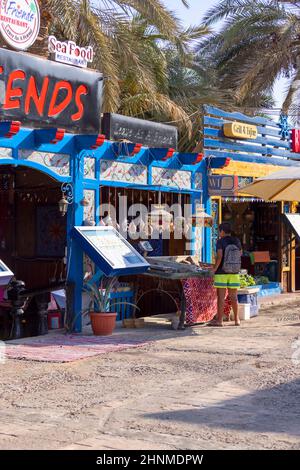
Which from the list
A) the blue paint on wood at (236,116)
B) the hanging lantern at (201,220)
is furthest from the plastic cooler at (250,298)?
the blue paint on wood at (236,116)

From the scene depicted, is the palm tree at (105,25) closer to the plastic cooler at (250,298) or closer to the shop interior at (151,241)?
the shop interior at (151,241)

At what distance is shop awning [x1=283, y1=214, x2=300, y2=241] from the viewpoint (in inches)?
713

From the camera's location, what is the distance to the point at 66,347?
33.9 ft

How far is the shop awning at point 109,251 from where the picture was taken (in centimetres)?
1099

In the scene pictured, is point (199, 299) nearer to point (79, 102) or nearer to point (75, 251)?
point (75, 251)

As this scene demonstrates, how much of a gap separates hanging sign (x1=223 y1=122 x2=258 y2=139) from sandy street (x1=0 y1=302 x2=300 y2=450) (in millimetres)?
6353

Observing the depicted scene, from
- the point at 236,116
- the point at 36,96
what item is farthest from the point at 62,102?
the point at 236,116

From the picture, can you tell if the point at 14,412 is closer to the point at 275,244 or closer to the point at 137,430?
the point at 137,430

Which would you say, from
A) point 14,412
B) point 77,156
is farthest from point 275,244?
point 14,412

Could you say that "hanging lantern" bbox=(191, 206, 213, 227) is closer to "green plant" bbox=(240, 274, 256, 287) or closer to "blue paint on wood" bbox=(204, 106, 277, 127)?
"green plant" bbox=(240, 274, 256, 287)

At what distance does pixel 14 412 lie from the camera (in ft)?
22.2

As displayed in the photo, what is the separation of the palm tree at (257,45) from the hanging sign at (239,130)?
5418mm

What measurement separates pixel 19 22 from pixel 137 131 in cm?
301

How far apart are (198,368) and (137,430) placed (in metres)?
A: 2.82
